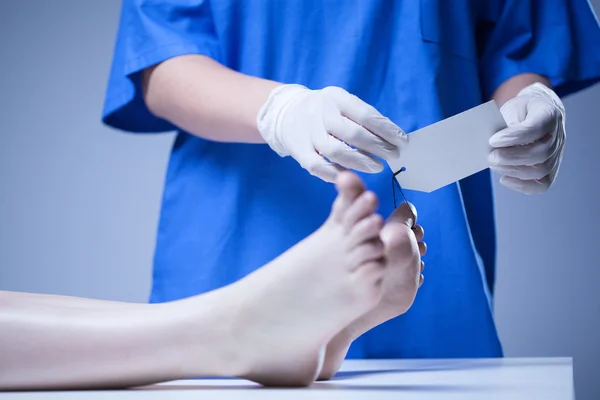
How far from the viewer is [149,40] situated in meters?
1.08

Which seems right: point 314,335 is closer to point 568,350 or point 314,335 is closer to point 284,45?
point 284,45

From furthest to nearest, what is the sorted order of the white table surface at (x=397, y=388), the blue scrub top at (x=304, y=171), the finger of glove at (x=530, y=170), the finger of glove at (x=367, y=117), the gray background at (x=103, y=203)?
the gray background at (x=103, y=203), the blue scrub top at (x=304, y=171), the finger of glove at (x=530, y=170), the finger of glove at (x=367, y=117), the white table surface at (x=397, y=388)

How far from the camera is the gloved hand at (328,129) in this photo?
0.80 metres

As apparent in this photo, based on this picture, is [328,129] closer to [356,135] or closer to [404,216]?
[356,135]

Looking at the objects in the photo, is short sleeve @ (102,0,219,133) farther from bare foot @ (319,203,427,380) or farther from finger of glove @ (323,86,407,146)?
bare foot @ (319,203,427,380)

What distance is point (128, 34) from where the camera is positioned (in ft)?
3.68

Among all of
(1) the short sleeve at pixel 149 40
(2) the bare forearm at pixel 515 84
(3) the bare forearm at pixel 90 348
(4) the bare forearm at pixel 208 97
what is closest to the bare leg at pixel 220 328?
(3) the bare forearm at pixel 90 348

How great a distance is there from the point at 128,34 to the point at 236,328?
68 centimetres

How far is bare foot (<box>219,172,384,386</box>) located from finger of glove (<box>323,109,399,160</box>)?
0.77 ft

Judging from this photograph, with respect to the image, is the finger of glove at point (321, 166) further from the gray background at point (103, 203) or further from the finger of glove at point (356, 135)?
the gray background at point (103, 203)

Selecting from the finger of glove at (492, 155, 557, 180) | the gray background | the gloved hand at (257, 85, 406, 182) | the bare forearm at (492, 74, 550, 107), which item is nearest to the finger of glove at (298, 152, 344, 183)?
the gloved hand at (257, 85, 406, 182)

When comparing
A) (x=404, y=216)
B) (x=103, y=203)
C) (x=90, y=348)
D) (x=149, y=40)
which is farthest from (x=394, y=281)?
(x=103, y=203)

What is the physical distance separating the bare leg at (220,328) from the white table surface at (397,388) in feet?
0.07

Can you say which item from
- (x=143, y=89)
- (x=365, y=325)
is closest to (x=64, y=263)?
(x=143, y=89)
